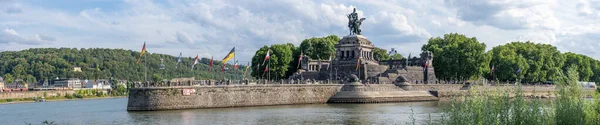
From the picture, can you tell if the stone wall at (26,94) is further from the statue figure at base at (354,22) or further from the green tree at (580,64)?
the green tree at (580,64)

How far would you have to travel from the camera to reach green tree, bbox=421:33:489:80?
324 feet

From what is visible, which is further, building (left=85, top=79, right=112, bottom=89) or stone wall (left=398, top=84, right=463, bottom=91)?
building (left=85, top=79, right=112, bottom=89)

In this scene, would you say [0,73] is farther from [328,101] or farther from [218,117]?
[218,117]

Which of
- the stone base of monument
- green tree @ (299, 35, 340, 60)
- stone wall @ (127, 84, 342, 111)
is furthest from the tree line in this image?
stone wall @ (127, 84, 342, 111)

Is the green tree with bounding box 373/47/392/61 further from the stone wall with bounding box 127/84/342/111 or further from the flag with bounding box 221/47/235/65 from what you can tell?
the flag with bounding box 221/47/235/65

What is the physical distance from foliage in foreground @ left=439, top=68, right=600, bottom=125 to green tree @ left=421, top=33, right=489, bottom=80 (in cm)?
7131

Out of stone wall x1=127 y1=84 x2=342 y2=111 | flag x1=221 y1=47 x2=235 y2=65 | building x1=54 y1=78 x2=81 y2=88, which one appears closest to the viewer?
stone wall x1=127 y1=84 x2=342 y2=111

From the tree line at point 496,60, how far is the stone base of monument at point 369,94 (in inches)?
837

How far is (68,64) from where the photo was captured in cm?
19375

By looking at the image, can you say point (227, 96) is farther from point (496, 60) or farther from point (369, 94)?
point (496, 60)

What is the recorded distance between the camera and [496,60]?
109 m

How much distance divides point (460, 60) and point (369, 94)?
3151cm

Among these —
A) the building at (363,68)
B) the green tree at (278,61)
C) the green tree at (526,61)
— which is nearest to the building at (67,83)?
the green tree at (278,61)

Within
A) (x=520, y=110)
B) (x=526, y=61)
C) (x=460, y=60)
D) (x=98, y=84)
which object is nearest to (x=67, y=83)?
(x=98, y=84)
